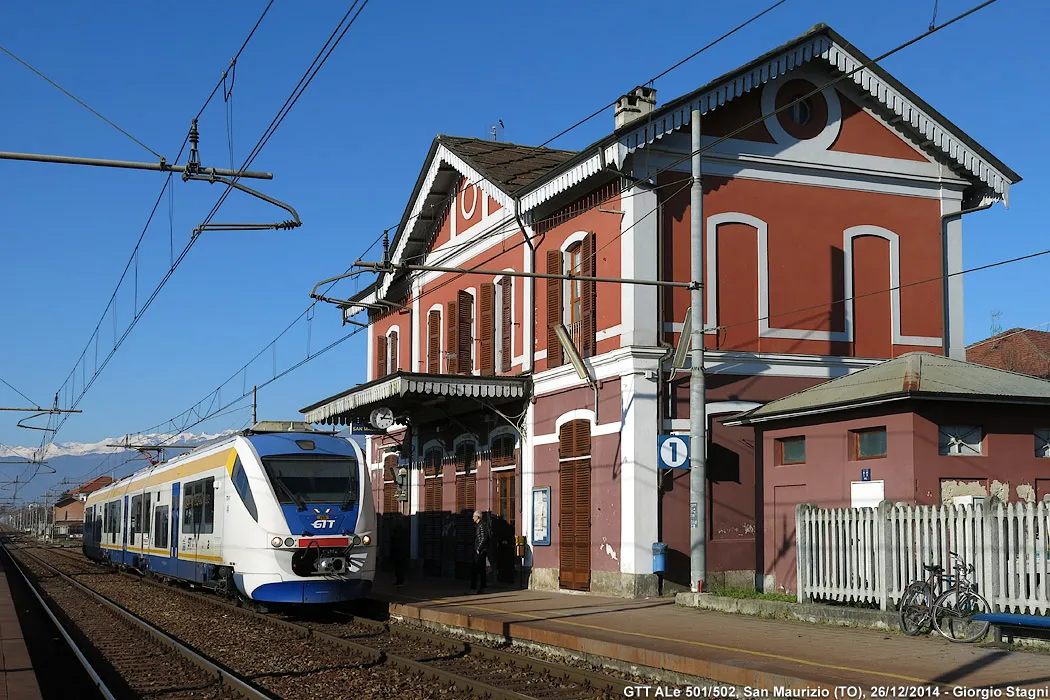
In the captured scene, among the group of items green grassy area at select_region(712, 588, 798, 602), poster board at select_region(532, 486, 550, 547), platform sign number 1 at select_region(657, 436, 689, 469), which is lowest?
green grassy area at select_region(712, 588, 798, 602)

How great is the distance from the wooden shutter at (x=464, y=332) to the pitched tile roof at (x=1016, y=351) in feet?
74.5

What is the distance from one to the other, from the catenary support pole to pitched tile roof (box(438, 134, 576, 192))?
6.27m

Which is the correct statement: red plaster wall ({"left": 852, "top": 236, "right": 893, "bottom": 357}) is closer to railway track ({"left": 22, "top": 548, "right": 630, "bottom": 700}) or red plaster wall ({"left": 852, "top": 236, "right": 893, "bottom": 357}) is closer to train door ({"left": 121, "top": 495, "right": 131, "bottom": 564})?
railway track ({"left": 22, "top": 548, "right": 630, "bottom": 700})

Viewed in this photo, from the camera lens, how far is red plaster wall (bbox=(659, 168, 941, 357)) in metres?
21.2

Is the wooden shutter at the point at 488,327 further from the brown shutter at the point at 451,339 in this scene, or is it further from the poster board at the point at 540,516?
the poster board at the point at 540,516

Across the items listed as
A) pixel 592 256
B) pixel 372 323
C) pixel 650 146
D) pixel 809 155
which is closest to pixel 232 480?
pixel 592 256

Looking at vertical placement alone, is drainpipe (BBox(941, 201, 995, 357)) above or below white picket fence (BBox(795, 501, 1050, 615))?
above

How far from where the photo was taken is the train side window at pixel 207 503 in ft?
69.5

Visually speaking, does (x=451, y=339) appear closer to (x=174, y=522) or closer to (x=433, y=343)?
(x=433, y=343)

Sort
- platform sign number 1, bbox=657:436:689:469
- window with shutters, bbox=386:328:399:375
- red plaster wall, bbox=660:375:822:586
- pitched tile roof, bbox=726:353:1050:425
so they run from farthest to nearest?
window with shutters, bbox=386:328:399:375
red plaster wall, bbox=660:375:822:586
platform sign number 1, bbox=657:436:689:469
pitched tile roof, bbox=726:353:1050:425

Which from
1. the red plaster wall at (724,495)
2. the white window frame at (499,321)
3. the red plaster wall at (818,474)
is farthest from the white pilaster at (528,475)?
the red plaster wall at (818,474)

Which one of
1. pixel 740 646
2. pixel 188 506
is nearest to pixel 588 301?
pixel 188 506

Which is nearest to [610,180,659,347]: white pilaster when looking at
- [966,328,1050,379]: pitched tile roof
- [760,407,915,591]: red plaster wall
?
[760,407,915,591]: red plaster wall

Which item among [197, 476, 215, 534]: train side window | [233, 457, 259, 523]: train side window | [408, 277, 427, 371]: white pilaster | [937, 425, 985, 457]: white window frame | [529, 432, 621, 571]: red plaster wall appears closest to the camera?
[937, 425, 985, 457]: white window frame
